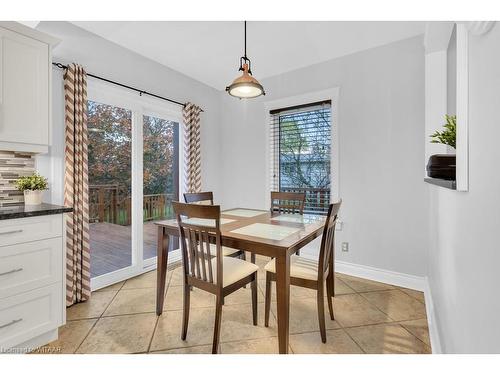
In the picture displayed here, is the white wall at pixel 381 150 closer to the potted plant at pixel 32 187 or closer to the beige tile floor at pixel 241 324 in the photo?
the beige tile floor at pixel 241 324

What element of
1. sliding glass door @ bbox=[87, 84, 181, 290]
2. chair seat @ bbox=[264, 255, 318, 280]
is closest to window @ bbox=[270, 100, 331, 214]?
chair seat @ bbox=[264, 255, 318, 280]

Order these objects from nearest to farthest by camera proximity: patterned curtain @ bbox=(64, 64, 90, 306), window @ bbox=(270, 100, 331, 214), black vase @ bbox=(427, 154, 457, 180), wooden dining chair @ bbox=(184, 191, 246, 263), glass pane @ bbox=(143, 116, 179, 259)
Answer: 1. black vase @ bbox=(427, 154, 457, 180)
2. patterned curtain @ bbox=(64, 64, 90, 306)
3. wooden dining chair @ bbox=(184, 191, 246, 263)
4. glass pane @ bbox=(143, 116, 179, 259)
5. window @ bbox=(270, 100, 331, 214)

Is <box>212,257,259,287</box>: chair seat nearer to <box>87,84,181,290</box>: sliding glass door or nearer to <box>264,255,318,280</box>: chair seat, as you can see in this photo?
<box>264,255,318,280</box>: chair seat

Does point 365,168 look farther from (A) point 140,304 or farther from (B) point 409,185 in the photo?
(A) point 140,304

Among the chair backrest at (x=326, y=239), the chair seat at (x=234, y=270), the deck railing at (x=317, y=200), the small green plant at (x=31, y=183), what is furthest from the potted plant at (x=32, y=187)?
the deck railing at (x=317, y=200)

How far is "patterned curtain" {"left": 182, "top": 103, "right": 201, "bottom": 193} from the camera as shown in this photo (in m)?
3.44

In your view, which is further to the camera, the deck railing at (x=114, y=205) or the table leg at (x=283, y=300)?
the deck railing at (x=114, y=205)

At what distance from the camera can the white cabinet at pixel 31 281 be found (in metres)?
1.52

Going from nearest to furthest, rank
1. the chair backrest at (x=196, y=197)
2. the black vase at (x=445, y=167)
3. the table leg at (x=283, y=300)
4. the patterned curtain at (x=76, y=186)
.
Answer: the black vase at (x=445, y=167) < the table leg at (x=283, y=300) < the patterned curtain at (x=76, y=186) < the chair backrest at (x=196, y=197)

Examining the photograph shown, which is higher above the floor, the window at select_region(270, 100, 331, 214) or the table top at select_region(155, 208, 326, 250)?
the window at select_region(270, 100, 331, 214)

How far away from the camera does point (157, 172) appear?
10.6 ft

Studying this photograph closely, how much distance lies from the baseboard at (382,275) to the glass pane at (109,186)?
2624 millimetres

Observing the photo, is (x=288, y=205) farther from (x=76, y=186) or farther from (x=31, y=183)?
(x=31, y=183)
